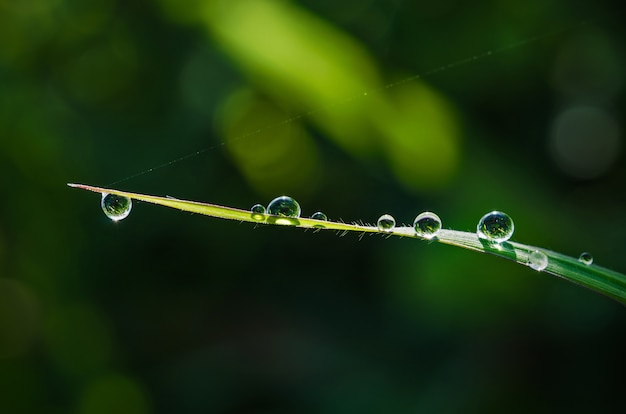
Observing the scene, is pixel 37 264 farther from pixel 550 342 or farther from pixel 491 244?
pixel 550 342

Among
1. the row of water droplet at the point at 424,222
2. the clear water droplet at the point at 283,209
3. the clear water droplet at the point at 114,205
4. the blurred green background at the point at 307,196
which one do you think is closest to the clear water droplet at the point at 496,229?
the row of water droplet at the point at 424,222

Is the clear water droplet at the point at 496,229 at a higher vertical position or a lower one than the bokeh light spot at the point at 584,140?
lower

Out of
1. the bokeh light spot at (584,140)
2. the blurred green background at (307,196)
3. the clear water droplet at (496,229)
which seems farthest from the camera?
the bokeh light spot at (584,140)

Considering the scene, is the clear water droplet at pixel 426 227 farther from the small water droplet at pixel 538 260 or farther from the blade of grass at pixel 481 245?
the small water droplet at pixel 538 260

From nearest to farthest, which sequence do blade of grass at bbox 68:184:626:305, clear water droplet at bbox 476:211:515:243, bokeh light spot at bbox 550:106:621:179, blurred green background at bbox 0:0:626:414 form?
blade of grass at bbox 68:184:626:305 → clear water droplet at bbox 476:211:515:243 → blurred green background at bbox 0:0:626:414 → bokeh light spot at bbox 550:106:621:179

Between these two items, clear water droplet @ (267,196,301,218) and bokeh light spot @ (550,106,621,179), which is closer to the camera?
clear water droplet @ (267,196,301,218)

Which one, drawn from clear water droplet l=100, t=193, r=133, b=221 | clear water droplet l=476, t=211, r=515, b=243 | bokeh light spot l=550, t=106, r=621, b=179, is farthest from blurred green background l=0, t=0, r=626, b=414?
clear water droplet l=100, t=193, r=133, b=221

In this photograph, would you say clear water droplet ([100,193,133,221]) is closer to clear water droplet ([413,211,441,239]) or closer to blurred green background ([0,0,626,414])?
clear water droplet ([413,211,441,239])
